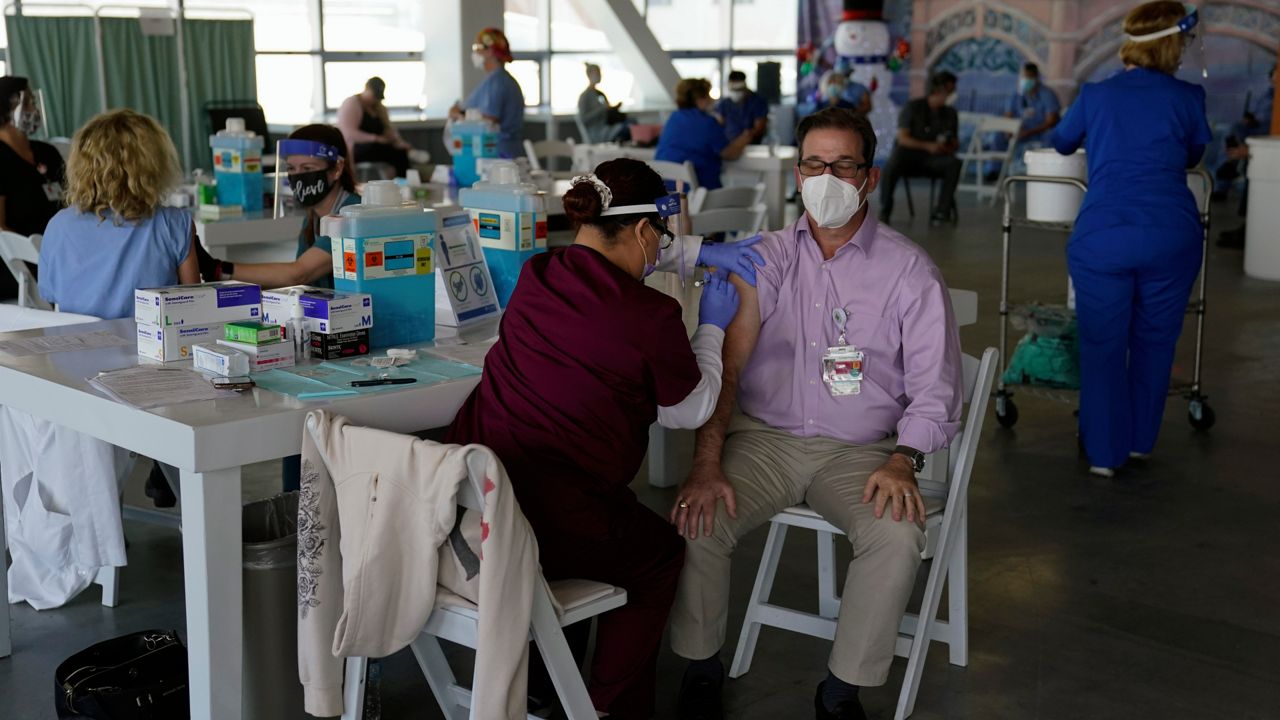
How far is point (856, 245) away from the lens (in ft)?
8.84

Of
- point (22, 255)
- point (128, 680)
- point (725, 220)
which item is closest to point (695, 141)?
point (725, 220)

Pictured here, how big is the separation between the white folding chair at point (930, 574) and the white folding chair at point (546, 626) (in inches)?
24.0

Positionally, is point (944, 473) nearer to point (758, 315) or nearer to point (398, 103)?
point (758, 315)

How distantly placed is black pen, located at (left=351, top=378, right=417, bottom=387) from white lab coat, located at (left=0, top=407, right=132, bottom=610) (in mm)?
825

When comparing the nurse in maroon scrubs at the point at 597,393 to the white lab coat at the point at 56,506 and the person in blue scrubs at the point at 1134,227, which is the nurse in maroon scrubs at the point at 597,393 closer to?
the white lab coat at the point at 56,506

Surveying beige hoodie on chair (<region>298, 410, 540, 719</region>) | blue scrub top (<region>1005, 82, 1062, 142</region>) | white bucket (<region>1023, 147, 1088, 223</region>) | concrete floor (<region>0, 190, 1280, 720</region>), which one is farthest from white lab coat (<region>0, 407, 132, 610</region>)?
blue scrub top (<region>1005, 82, 1062, 142</region>)

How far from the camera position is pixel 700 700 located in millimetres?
2619

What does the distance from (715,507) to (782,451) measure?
0.23 m

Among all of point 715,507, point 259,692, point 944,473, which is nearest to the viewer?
point 259,692

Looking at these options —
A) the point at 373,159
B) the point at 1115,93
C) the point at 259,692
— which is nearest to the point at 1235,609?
the point at 1115,93

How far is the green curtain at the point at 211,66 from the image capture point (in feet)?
32.0

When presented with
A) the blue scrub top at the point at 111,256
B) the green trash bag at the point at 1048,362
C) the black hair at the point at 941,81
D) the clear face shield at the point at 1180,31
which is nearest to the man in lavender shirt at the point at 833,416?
the blue scrub top at the point at 111,256

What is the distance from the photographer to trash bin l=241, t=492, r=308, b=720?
224 cm

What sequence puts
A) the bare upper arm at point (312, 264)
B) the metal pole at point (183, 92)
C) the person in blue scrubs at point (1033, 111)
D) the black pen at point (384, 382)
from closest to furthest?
1. the black pen at point (384, 382)
2. the bare upper arm at point (312, 264)
3. the metal pole at point (183, 92)
4. the person in blue scrubs at point (1033, 111)
